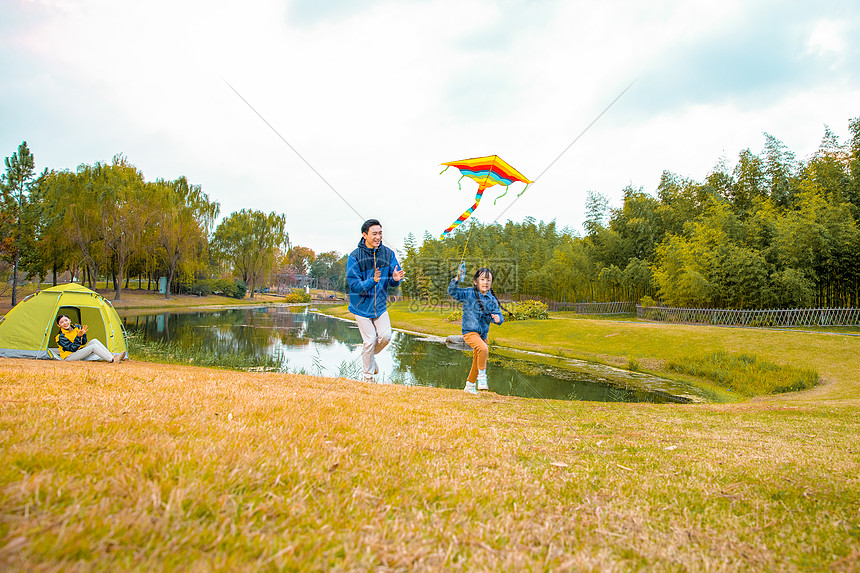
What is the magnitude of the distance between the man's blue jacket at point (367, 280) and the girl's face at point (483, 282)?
5.32 ft

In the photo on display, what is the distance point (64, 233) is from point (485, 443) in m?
44.8

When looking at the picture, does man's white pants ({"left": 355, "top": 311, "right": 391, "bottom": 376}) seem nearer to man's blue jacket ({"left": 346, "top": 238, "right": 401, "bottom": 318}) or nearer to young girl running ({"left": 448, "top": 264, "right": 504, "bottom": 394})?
man's blue jacket ({"left": 346, "top": 238, "right": 401, "bottom": 318})

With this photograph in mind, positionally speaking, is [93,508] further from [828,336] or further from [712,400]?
[828,336]

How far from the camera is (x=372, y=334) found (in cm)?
765

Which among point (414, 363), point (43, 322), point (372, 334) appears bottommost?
point (414, 363)

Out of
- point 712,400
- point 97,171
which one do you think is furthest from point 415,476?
point 97,171

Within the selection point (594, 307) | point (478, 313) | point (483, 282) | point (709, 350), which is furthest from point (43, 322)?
point (594, 307)

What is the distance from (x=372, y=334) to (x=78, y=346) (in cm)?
715

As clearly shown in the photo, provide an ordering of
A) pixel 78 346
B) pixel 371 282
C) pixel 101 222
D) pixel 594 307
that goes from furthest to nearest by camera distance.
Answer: pixel 594 307, pixel 101 222, pixel 78 346, pixel 371 282

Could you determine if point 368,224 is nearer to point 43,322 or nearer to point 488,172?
point 488,172

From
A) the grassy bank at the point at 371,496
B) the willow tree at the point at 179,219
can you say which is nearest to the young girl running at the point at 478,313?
the grassy bank at the point at 371,496

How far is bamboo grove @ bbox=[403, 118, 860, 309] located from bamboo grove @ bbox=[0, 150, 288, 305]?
27.8 meters

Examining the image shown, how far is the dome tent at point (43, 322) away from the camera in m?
10.1

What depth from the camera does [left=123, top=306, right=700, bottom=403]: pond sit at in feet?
41.4
